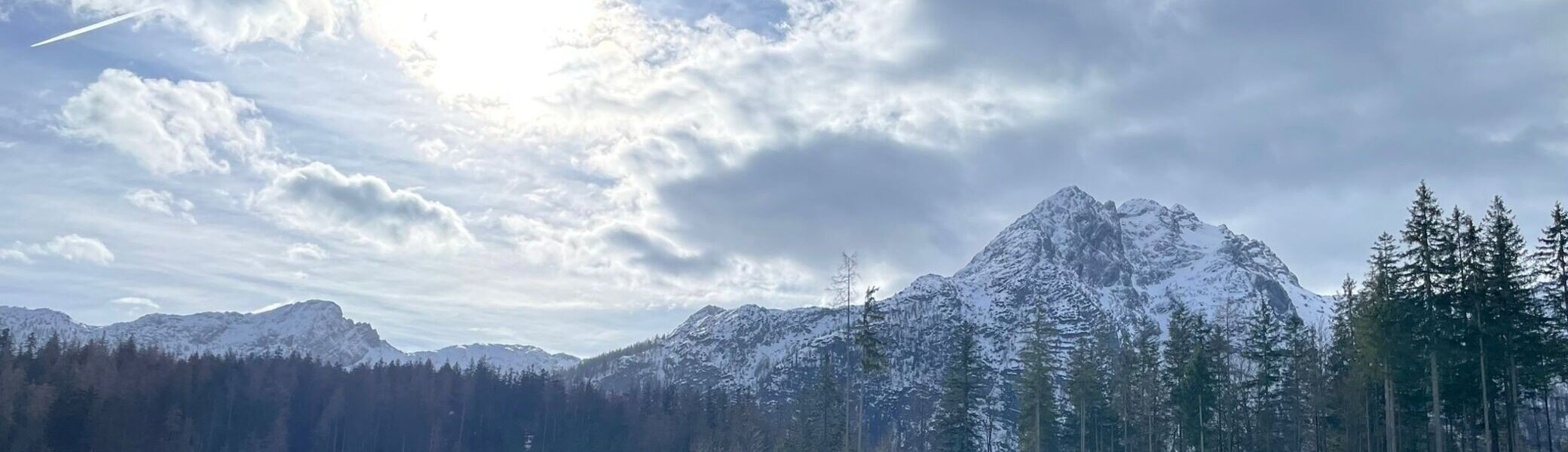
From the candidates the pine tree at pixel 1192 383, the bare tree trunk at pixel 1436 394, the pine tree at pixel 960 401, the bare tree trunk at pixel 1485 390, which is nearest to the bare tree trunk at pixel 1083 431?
the pine tree at pixel 1192 383

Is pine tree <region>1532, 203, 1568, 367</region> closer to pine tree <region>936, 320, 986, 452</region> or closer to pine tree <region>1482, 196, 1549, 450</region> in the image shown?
pine tree <region>1482, 196, 1549, 450</region>

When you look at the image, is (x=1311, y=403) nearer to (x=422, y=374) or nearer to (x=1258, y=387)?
(x=1258, y=387)

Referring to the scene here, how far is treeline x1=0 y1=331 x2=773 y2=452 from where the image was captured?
349 feet

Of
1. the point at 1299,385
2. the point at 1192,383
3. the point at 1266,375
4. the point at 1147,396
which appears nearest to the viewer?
the point at 1266,375

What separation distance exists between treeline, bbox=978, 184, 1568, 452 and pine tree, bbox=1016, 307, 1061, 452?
0.48 feet

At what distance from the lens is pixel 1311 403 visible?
255 feet

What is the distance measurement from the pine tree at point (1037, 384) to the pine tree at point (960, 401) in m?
3.82

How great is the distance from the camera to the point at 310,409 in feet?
505

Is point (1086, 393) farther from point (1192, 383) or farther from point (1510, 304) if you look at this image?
point (1510, 304)

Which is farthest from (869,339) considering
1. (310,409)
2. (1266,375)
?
(310,409)

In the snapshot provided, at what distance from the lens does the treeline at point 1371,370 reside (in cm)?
5316

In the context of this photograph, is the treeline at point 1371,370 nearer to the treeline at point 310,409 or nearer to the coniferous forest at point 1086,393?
the coniferous forest at point 1086,393

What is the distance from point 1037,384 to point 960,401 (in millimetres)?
7440

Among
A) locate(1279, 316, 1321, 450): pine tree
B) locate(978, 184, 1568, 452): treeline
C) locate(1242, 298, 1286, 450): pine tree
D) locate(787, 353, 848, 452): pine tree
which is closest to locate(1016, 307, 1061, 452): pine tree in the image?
locate(978, 184, 1568, 452): treeline
